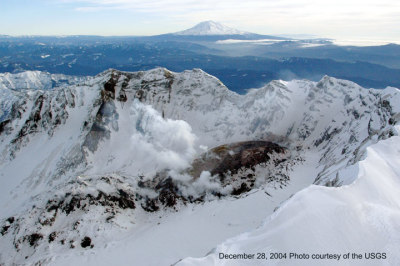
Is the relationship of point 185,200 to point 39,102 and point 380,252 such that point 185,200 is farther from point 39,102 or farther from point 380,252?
point 39,102

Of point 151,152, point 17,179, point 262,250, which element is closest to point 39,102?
point 17,179

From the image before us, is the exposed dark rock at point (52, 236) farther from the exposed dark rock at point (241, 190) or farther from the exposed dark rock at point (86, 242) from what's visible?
the exposed dark rock at point (241, 190)

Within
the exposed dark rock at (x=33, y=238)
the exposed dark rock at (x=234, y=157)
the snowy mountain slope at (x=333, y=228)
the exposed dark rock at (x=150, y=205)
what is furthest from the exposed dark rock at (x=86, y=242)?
the snowy mountain slope at (x=333, y=228)

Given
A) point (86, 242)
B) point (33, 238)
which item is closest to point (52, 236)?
point (33, 238)

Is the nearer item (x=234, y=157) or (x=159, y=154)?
(x=234, y=157)

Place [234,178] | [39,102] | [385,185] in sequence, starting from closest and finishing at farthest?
1. [385,185]
2. [234,178]
3. [39,102]

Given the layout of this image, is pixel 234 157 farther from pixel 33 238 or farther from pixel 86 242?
pixel 33 238
